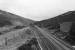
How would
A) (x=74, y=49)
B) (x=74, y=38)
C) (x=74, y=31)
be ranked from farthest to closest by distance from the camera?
(x=74, y=31), (x=74, y=38), (x=74, y=49)

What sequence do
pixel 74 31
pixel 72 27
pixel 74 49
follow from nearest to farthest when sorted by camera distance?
pixel 74 49, pixel 74 31, pixel 72 27

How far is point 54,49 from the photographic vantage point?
81.9ft

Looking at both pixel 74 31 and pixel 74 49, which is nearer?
pixel 74 49

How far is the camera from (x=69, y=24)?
51469 mm

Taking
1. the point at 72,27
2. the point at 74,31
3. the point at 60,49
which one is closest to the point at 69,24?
the point at 72,27

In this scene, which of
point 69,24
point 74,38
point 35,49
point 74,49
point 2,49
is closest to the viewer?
point 74,49

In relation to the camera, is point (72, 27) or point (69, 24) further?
point (69, 24)

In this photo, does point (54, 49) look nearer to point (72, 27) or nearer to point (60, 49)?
point (60, 49)

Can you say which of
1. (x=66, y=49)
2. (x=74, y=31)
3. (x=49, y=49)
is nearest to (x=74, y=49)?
(x=66, y=49)

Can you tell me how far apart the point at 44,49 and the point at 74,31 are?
2251 centimetres

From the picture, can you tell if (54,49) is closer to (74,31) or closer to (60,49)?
(60,49)

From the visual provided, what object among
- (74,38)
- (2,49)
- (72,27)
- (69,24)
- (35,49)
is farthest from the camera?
(69,24)

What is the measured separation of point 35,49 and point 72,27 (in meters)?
26.6

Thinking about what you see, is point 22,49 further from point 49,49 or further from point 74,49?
point 74,49
